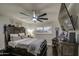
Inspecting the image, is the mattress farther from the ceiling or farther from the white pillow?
the ceiling

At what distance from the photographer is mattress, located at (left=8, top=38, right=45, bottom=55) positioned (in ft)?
5.92

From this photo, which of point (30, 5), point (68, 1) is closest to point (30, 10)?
point (30, 5)

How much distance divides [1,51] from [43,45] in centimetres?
74

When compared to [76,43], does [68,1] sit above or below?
above

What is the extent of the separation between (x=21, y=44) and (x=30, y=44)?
157 mm

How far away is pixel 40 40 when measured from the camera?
6.04 feet

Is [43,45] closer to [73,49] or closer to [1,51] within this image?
[73,49]

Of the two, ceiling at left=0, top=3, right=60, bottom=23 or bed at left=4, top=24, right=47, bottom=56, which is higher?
ceiling at left=0, top=3, right=60, bottom=23

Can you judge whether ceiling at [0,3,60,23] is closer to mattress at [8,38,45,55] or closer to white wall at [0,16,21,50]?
white wall at [0,16,21,50]

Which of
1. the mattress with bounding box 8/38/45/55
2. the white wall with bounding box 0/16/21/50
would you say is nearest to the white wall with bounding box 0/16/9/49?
the white wall with bounding box 0/16/21/50

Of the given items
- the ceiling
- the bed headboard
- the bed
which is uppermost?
the ceiling

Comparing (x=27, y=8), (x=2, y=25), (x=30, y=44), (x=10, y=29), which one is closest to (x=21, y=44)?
(x=30, y=44)

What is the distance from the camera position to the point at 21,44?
1.83 m

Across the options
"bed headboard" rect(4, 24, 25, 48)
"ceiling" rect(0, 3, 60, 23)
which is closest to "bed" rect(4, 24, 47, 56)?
"bed headboard" rect(4, 24, 25, 48)
